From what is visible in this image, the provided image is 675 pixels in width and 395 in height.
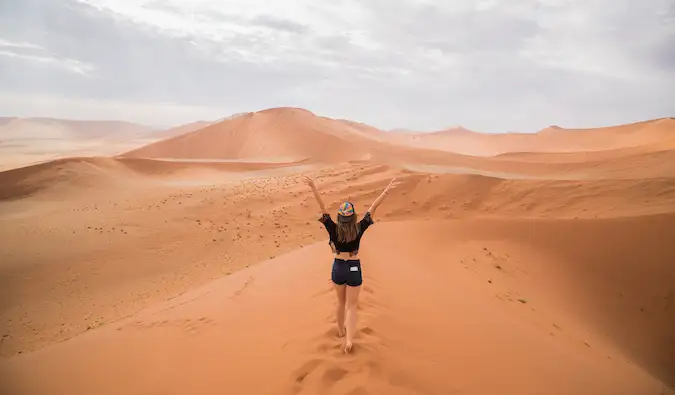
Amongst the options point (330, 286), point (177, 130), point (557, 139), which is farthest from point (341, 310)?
point (177, 130)

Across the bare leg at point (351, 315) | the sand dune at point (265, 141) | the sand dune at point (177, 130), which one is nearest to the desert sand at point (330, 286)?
the bare leg at point (351, 315)

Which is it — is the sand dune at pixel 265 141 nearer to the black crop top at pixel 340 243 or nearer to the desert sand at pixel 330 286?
the desert sand at pixel 330 286

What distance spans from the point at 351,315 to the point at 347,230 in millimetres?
887

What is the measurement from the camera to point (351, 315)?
12.7 ft

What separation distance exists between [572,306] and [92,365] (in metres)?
8.82

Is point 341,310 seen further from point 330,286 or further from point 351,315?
point 330,286

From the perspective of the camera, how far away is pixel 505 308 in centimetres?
629

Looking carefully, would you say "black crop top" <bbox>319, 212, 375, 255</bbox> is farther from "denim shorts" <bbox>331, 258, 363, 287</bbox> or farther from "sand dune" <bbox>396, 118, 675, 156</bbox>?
"sand dune" <bbox>396, 118, 675, 156</bbox>

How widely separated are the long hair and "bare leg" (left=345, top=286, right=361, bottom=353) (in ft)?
1.77

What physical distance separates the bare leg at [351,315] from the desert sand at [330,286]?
0.46ft

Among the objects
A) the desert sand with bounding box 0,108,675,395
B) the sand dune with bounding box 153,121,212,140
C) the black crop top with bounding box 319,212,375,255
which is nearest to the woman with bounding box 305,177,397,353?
the black crop top with bounding box 319,212,375,255

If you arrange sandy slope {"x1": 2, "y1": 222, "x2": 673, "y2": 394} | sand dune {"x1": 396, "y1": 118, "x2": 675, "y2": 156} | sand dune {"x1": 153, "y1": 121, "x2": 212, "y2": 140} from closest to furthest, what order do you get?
1. sandy slope {"x1": 2, "y1": 222, "x2": 673, "y2": 394}
2. sand dune {"x1": 396, "y1": 118, "x2": 675, "y2": 156}
3. sand dune {"x1": 153, "y1": 121, "x2": 212, "y2": 140}

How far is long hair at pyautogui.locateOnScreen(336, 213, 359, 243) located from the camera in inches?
156

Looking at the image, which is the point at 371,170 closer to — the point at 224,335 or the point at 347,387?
the point at 224,335
